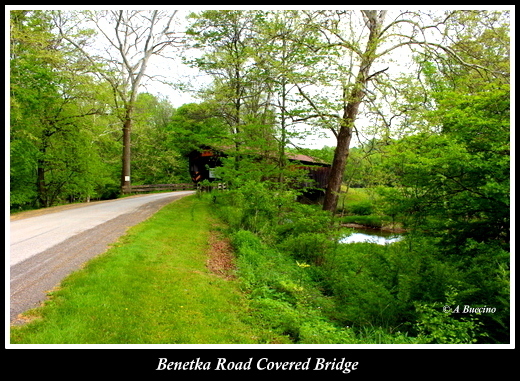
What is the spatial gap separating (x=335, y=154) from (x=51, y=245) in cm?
818

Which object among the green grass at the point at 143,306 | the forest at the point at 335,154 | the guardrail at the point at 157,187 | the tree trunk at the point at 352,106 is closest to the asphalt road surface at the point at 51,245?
the green grass at the point at 143,306

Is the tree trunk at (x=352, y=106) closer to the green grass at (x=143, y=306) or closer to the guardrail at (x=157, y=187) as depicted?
the green grass at (x=143, y=306)

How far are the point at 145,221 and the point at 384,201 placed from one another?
7588 millimetres

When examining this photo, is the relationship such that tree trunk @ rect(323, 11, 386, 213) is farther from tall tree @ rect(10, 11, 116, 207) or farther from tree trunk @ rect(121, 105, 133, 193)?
tree trunk @ rect(121, 105, 133, 193)

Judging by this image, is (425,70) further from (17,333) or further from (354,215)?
(354,215)

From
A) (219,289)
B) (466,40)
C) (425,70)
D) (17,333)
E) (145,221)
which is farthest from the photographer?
(145,221)

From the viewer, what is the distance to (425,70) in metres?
9.97

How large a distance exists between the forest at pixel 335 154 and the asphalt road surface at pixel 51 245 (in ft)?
10.4

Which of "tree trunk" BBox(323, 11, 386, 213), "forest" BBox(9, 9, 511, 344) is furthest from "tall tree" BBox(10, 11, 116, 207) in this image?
"tree trunk" BBox(323, 11, 386, 213)

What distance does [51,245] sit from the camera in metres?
7.14

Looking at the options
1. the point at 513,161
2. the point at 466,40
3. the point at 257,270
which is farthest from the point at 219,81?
the point at 513,161

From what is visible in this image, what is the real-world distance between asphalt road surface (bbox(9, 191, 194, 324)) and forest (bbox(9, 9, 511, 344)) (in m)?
3.17

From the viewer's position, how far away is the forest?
486cm

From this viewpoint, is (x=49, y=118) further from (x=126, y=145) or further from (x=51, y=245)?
(x=51, y=245)
